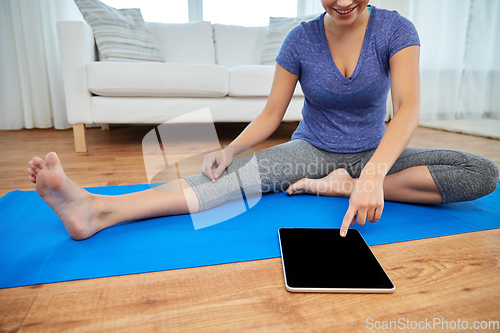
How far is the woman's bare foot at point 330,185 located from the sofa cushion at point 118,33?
1.54m

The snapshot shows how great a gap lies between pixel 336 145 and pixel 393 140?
263 millimetres

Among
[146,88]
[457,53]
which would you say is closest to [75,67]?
[146,88]

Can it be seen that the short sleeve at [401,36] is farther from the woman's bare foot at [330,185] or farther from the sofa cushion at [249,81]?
the sofa cushion at [249,81]

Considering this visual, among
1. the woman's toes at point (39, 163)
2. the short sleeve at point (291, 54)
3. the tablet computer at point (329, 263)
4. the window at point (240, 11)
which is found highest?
the window at point (240, 11)

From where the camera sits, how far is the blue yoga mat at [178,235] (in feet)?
1.98

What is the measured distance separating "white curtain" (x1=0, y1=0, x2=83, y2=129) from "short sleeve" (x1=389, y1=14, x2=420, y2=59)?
2447 mm

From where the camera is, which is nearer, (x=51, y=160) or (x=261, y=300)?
(x=261, y=300)

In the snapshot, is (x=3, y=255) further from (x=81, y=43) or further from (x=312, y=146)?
(x=81, y=43)

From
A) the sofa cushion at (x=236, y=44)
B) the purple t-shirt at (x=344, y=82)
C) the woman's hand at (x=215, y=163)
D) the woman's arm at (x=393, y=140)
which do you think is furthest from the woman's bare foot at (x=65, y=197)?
the sofa cushion at (x=236, y=44)

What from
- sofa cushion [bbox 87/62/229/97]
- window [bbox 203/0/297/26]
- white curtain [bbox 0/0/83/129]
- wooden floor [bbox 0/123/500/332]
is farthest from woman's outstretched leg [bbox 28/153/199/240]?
window [bbox 203/0/297/26]

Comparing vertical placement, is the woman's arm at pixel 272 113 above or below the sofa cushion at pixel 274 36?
below

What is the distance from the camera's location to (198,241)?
70 centimetres

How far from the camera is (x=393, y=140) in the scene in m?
0.69

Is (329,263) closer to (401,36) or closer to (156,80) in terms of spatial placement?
(401,36)
